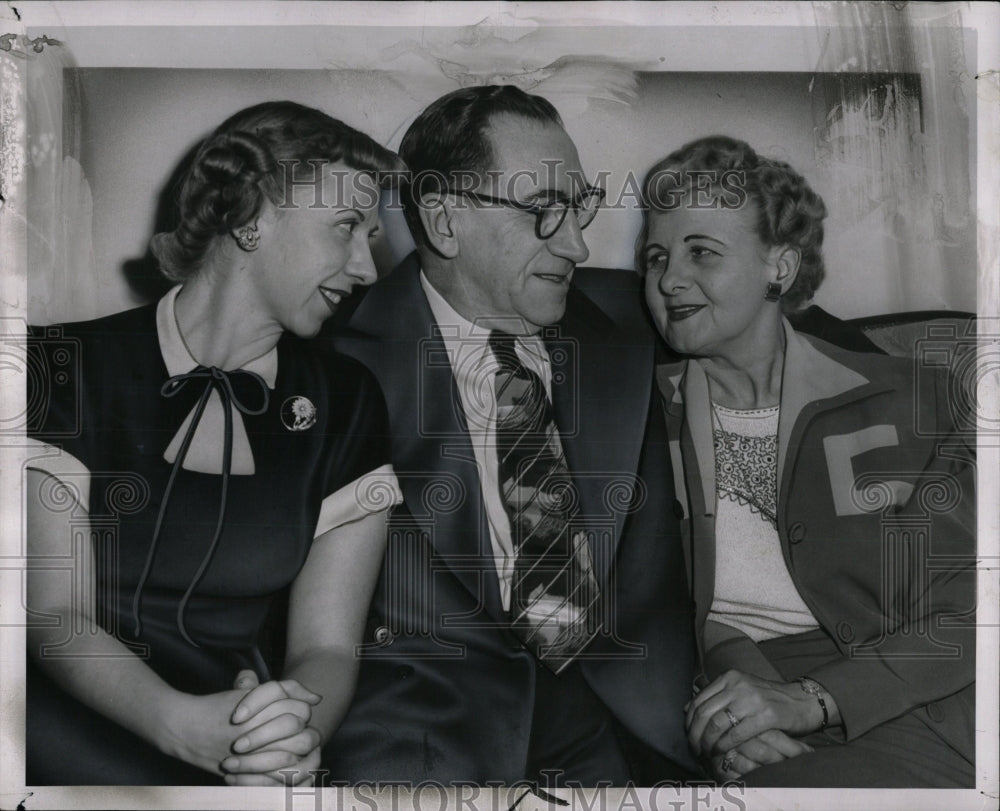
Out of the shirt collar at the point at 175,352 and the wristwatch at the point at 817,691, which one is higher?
the shirt collar at the point at 175,352

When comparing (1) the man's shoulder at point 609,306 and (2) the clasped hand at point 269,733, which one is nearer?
(2) the clasped hand at point 269,733

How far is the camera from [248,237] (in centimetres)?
288

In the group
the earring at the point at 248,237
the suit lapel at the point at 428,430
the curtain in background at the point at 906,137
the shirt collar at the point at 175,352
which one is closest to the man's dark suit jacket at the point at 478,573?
the suit lapel at the point at 428,430

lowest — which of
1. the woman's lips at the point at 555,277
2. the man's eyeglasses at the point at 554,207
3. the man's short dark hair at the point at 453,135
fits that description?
A: the woman's lips at the point at 555,277

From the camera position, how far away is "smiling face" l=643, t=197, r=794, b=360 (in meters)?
2.88

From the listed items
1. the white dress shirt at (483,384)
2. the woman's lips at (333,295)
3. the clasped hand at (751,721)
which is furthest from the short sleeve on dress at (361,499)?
the clasped hand at (751,721)

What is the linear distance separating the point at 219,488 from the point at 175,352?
1.28ft

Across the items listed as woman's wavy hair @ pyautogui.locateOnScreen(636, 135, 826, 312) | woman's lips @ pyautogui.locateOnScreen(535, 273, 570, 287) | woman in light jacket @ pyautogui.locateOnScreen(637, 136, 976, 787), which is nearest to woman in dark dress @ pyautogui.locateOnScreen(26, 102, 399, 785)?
woman's lips @ pyautogui.locateOnScreen(535, 273, 570, 287)

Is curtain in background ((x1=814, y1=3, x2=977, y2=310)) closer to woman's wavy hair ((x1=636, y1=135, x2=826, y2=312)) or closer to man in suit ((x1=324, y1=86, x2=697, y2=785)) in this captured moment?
woman's wavy hair ((x1=636, y1=135, x2=826, y2=312))

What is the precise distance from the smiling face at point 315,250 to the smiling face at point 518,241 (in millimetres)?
255

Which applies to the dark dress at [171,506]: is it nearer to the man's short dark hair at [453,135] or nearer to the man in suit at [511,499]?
the man in suit at [511,499]

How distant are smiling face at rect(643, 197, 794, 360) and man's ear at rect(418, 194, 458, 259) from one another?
1.74 feet

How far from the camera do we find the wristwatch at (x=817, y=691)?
2.84 metres

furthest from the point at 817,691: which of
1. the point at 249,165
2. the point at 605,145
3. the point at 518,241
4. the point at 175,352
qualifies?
the point at 249,165
